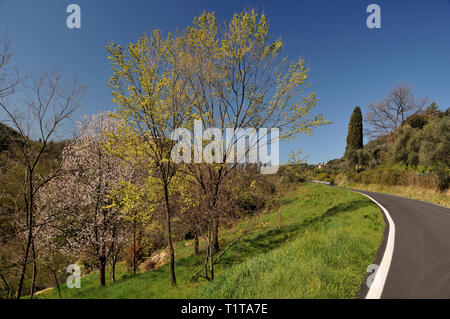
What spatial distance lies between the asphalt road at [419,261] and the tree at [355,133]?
37970 millimetres

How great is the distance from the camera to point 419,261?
4742 mm

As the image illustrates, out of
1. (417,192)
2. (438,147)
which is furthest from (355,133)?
(417,192)

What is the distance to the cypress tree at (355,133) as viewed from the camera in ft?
138

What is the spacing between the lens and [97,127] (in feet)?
46.4

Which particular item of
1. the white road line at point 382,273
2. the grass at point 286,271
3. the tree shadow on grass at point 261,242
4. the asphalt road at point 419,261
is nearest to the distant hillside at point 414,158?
the tree shadow on grass at point 261,242

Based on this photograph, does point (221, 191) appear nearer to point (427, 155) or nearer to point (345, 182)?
point (427, 155)

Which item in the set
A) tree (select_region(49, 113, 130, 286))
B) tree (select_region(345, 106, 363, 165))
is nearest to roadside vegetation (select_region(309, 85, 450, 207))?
tree (select_region(345, 106, 363, 165))

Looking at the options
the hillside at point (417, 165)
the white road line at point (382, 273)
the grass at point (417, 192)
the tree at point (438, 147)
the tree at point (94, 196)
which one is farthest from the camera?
the tree at point (438, 147)

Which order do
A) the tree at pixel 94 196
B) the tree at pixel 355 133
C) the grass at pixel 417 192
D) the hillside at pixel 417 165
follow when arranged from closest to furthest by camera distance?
the tree at pixel 94 196 → the grass at pixel 417 192 → the hillside at pixel 417 165 → the tree at pixel 355 133

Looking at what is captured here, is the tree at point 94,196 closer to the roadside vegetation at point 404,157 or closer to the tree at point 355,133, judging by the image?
the roadside vegetation at point 404,157

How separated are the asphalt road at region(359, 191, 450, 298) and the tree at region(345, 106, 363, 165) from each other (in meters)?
38.0

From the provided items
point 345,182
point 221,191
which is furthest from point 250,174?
point 345,182

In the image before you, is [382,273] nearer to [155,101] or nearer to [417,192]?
[155,101]
